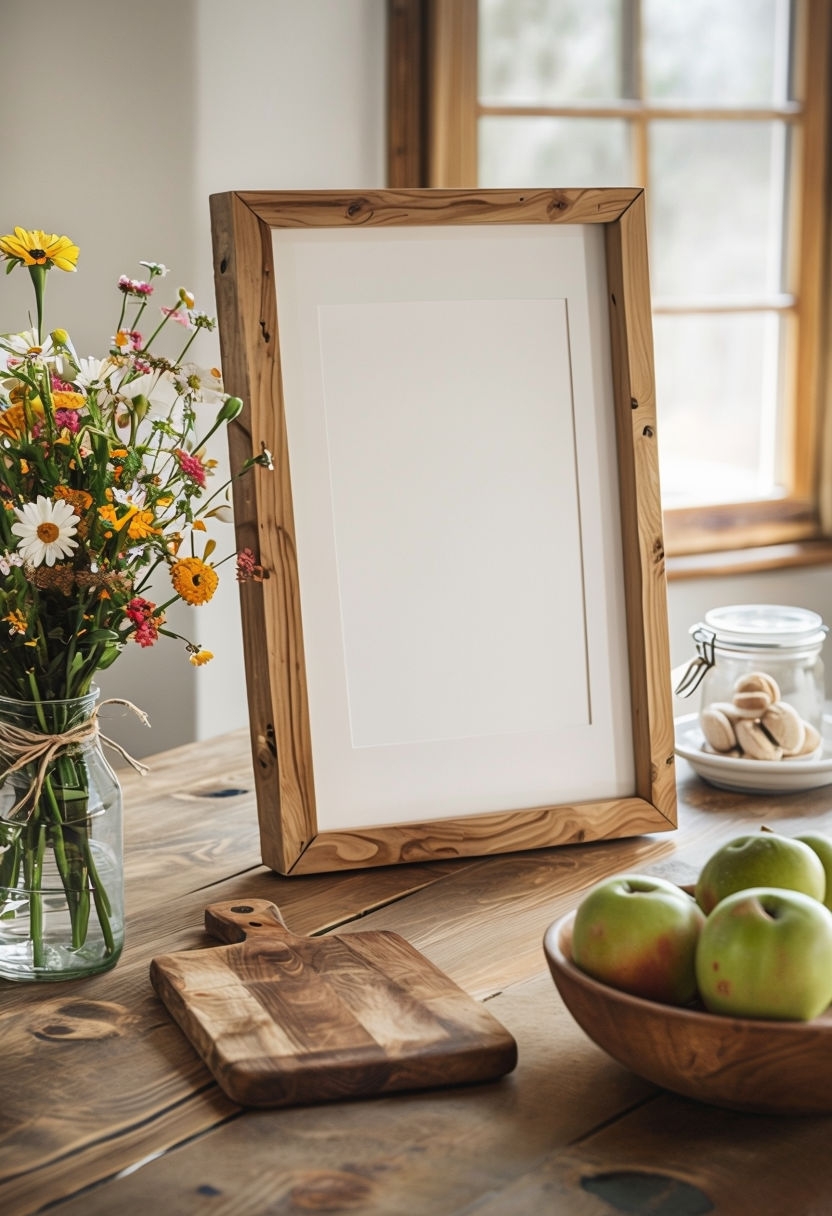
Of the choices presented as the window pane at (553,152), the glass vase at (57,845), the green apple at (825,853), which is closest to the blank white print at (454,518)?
the glass vase at (57,845)

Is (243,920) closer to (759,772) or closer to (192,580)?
(192,580)

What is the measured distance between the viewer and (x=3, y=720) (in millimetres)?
894

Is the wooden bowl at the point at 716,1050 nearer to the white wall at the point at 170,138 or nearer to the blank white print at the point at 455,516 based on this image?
the blank white print at the point at 455,516

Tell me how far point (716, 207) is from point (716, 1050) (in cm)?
216

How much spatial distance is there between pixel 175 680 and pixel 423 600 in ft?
2.90

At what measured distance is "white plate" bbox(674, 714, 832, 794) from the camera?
1.30m

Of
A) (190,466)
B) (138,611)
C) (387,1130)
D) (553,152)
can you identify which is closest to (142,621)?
(138,611)

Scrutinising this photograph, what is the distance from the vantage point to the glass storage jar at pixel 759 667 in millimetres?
1341

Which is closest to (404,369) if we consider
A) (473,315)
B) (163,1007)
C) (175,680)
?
(473,315)

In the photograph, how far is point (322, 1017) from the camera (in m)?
0.81

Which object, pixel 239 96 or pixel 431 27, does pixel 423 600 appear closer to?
pixel 239 96

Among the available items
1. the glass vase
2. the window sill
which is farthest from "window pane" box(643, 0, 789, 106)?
the glass vase

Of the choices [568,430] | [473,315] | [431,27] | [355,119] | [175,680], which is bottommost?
[175,680]

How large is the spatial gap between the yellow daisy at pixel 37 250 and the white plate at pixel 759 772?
0.81 m
